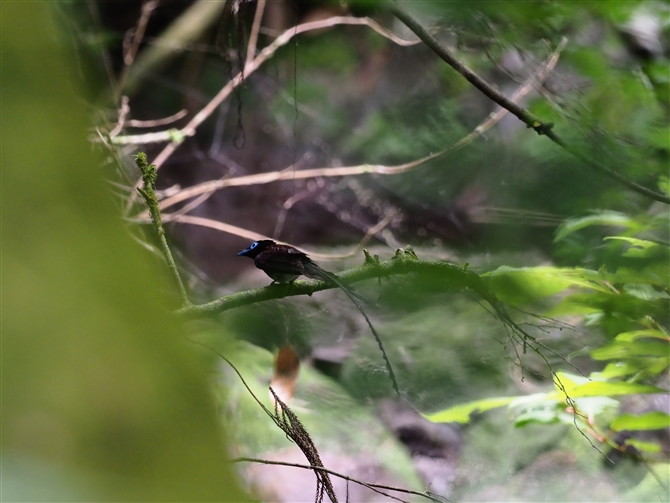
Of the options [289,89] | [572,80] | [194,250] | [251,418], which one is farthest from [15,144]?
[289,89]

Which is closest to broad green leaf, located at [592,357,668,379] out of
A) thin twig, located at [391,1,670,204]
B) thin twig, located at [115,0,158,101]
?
thin twig, located at [391,1,670,204]

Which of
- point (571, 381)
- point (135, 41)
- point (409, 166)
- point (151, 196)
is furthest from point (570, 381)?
point (135, 41)

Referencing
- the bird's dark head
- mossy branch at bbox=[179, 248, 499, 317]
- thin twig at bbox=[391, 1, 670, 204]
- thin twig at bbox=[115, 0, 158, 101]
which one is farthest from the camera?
thin twig at bbox=[115, 0, 158, 101]

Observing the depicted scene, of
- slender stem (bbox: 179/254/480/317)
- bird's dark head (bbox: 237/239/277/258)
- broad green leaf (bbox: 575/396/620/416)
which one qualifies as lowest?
broad green leaf (bbox: 575/396/620/416)

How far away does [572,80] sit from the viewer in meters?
1.66

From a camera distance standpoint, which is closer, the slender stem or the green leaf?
the slender stem

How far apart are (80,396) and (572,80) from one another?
169 cm

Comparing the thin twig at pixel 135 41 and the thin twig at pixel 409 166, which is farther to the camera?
the thin twig at pixel 135 41

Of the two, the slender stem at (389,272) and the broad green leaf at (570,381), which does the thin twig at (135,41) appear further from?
the broad green leaf at (570,381)

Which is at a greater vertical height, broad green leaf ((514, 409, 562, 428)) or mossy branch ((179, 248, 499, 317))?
mossy branch ((179, 248, 499, 317))

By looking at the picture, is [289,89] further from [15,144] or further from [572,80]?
[15,144]

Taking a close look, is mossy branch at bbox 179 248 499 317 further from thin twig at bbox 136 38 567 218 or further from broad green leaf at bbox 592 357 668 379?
thin twig at bbox 136 38 567 218

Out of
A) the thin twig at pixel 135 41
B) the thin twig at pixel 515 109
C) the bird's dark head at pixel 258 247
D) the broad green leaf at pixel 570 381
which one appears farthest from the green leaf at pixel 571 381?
the thin twig at pixel 135 41

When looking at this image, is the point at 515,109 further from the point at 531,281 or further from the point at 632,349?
the point at 632,349
